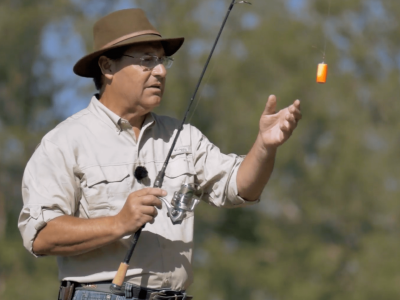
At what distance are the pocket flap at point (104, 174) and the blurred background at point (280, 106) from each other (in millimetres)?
12340

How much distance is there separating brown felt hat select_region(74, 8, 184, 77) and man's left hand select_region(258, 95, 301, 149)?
0.61 metres

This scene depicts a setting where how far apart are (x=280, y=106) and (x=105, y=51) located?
1334 centimetres

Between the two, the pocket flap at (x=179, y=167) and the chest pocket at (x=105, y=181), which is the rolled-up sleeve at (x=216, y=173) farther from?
the chest pocket at (x=105, y=181)

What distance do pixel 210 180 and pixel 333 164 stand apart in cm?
1450

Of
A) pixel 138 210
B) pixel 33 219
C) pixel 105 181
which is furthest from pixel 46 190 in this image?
pixel 138 210

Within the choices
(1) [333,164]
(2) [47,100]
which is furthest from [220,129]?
(2) [47,100]

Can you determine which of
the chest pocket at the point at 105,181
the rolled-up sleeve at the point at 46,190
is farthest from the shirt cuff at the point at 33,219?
the chest pocket at the point at 105,181

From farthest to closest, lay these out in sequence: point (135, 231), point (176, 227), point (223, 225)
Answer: point (223, 225) < point (176, 227) < point (135, 231)

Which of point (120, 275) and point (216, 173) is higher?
point (216, 173)

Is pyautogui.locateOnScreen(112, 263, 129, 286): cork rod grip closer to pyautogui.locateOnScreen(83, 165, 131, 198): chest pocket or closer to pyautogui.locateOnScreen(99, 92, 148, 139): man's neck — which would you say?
pyautogui.locateOnScreen(83, 165, 131, 198): chest pocket

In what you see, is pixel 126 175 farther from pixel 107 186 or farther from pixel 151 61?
pixel 151 61

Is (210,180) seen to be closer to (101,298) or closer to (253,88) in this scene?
(101,298)

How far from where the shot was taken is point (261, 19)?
731 inches

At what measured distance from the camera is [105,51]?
147 inches
